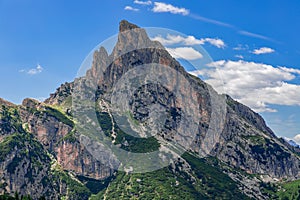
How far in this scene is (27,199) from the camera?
196375 millimetres

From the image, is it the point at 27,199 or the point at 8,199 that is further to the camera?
the point at 27,199

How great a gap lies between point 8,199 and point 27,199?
542 inches

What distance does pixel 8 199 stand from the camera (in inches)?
7234
